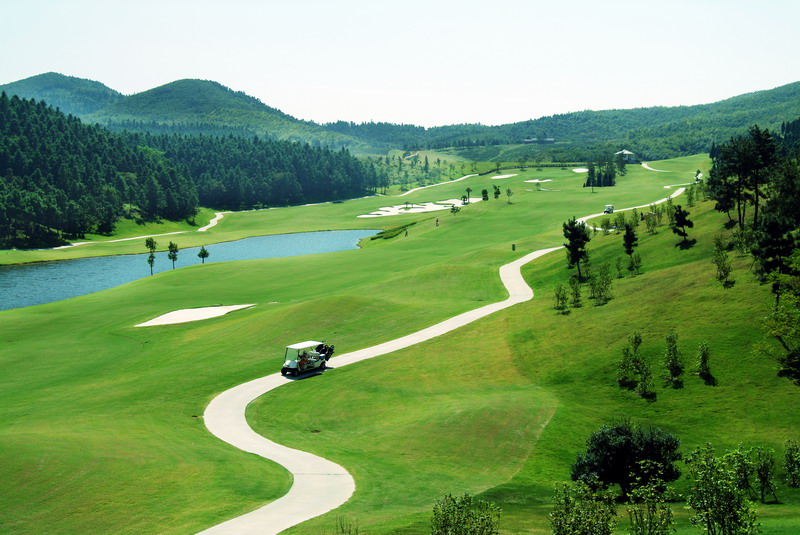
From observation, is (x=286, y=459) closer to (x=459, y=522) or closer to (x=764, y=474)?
(x=459, y=522)

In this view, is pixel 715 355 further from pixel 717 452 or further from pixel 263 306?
pixel 263 306

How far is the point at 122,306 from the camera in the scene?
273ft

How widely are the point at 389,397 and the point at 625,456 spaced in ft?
57.9

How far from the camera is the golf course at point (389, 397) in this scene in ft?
82.5

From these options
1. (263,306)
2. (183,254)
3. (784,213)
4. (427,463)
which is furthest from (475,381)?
(183,254)

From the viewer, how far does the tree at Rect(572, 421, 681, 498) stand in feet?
91.2

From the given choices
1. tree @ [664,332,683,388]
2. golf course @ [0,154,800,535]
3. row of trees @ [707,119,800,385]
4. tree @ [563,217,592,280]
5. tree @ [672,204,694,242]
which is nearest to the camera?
golf course @ [0,154,800,535]

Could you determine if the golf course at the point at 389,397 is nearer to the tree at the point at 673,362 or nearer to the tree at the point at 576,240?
the tree at the point at 673,362

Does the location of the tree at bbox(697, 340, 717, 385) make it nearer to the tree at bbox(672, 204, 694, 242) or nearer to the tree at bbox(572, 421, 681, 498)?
the tree at bbox(572, 421, 681, 498)

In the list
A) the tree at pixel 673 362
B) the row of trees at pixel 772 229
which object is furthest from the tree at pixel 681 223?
the tree at pixel 673 362

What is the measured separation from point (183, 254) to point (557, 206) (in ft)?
305

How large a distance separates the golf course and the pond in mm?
25805

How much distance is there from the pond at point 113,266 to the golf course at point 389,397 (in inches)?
1016

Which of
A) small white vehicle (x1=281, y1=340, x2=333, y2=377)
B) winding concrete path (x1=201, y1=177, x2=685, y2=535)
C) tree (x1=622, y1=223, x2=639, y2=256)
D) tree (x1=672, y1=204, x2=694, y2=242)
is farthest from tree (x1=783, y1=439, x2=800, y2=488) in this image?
tree (x1=622, y1=223, x2=639, y2=256)
